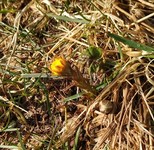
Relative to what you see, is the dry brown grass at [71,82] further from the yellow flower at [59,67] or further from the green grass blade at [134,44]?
the yellow flower at [59,67]

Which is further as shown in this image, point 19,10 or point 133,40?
point 19,10

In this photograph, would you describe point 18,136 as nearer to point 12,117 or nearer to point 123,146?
point 12,117

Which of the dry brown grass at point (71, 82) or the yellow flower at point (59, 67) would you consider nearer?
the yellow flower at point (59, 67)

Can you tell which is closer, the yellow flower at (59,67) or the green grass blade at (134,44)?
the yellow flower at (59,67)

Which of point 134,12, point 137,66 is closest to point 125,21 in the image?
point 134,12

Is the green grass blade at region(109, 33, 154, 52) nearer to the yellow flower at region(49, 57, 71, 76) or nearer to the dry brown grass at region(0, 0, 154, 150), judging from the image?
the dry brown grass at region(0, 0, 154, 150)

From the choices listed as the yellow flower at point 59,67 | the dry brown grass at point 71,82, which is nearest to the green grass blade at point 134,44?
the dry brown grass at point 71,82

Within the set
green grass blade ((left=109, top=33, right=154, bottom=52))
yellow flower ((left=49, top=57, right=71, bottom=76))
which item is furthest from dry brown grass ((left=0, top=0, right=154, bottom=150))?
yellow flower ((left=49, top=57, right=71, bottom=76))

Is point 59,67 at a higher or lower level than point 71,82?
higher
